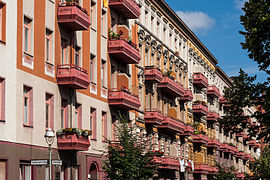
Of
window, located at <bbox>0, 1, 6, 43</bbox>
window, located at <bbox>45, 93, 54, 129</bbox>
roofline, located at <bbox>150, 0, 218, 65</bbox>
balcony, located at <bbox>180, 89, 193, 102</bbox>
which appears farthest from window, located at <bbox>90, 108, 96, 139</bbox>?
balcony, located at <bbox>180, 89, 193, 102</bbox>

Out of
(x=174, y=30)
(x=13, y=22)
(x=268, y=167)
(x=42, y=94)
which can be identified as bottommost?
(x=268, y=167)

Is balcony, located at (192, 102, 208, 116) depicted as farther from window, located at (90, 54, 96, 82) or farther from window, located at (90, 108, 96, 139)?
window, located at (90, 108, 96, 139)

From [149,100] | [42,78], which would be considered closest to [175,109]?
[149,100]

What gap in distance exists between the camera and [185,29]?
72625 mm

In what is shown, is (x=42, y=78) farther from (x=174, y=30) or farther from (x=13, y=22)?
(x=174, y=30)

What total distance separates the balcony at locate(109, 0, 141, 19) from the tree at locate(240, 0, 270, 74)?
66.4 ft

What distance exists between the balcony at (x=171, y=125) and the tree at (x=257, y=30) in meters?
30.9

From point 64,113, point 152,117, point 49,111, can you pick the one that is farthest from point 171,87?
point 49,111

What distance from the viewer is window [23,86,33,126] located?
99.0ft

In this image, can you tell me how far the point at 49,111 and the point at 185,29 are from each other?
137 feet

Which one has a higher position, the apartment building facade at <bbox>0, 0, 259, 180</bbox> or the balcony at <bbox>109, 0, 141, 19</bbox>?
the balcony at <bbox>109, 0, 141, 19</bbox>

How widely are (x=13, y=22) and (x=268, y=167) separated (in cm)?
5128

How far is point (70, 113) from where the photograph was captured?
35781 millimetres

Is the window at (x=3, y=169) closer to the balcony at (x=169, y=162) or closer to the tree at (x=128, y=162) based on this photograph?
the tree at (x=128, y=162)
